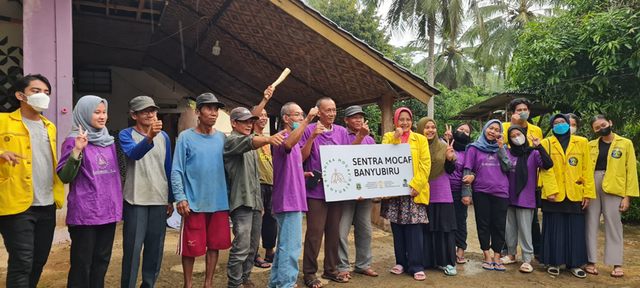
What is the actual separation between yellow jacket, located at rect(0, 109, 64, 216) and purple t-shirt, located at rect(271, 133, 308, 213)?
6.08 feet

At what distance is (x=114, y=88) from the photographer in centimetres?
1120

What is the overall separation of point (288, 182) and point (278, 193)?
0.46 ft

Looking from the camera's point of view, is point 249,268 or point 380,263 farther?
point 380,263

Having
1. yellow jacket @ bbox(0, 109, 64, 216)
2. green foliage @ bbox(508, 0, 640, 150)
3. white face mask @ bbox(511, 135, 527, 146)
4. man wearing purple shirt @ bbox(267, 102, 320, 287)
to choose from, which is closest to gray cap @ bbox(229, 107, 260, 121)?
Result: man wearing purple shirt @ bbox(267, 102, 320, 287)

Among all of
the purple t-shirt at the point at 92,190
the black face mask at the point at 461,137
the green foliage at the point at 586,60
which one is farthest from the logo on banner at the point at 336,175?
the green foliage at the point at 586,60

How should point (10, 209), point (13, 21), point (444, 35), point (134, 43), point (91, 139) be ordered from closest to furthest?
point (10, 209), point (91, 139), point (13, 21), point (134, 43), point (444, 35)

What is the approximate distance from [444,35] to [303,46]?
14.0m

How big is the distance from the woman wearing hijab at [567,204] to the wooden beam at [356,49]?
192 cm

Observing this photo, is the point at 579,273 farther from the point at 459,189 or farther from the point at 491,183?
the point at 459,189

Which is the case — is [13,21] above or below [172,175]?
above

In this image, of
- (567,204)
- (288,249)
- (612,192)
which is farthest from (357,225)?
(612,192)

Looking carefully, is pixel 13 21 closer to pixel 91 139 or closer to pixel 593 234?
pixel 91 139

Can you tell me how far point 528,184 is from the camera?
476cm

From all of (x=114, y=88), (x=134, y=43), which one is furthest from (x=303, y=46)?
(x=114, y=88)
